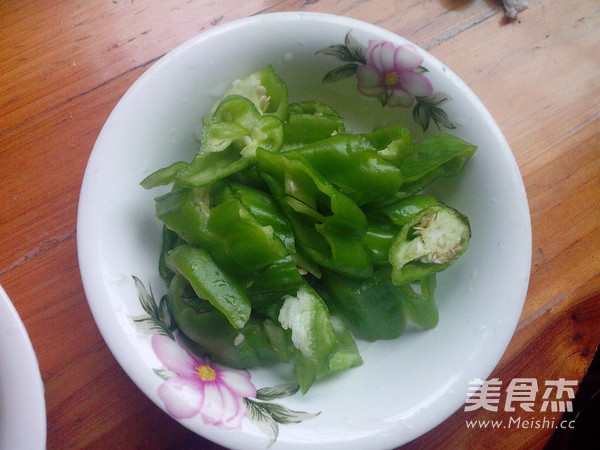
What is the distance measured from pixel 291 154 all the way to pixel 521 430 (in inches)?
28.4

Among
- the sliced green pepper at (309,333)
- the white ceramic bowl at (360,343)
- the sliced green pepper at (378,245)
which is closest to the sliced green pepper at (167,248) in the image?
the white ceramic bowl at (360,343)

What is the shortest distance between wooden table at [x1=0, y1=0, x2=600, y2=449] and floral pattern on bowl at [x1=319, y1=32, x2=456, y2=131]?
9.9 inches

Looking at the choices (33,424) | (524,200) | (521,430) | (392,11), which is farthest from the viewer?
(392,11)

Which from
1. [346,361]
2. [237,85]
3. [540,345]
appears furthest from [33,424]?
[540,345]

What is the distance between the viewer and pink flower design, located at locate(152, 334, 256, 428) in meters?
0.81

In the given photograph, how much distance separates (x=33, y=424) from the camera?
809 mm

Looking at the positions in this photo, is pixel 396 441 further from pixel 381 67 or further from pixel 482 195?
pixel 381 67

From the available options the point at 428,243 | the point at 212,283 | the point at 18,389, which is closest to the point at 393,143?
the point at 428,243

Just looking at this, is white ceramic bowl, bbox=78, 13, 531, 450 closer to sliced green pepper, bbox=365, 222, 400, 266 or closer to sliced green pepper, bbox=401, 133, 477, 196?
sliced green pepper, bbox=401, 133, 477, 196

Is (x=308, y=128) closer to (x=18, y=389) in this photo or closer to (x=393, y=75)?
(x=393, y=75)

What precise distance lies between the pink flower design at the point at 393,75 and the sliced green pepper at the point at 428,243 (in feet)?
0.78

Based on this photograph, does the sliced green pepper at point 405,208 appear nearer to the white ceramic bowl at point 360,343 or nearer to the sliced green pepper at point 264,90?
the white ceramic bowl at point 360,343

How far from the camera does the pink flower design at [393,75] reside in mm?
973

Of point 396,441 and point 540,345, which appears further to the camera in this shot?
point 540,345
